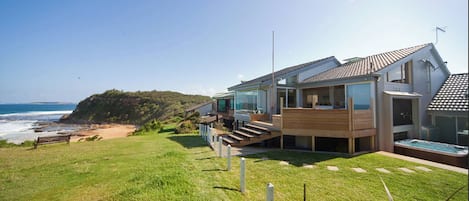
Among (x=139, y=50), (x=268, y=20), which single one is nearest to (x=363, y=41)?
(x=268, y=20)

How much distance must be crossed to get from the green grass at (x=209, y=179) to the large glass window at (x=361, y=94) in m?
2.79

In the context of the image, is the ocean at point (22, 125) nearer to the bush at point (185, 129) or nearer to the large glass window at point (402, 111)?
the bush at point (185, 129)

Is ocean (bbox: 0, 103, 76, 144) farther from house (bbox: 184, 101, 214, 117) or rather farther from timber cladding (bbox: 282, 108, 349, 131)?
timber cladding (bbox: 282, 108, 349, 131)

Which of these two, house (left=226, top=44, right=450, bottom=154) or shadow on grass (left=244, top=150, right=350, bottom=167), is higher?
house (left=226, top=44, right=450, bottom=154)

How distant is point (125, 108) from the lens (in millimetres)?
58531

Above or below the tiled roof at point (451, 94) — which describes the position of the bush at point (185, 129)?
below

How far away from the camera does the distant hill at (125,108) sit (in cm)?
5342

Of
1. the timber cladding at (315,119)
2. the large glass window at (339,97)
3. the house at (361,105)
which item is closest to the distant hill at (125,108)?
the house at (361,105)

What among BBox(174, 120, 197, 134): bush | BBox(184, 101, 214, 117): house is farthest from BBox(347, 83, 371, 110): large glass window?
BBox(184, 101, 214, 117): house

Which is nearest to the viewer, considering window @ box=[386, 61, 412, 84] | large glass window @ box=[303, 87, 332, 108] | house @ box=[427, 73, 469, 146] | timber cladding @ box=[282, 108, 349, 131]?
timber cladding @ box=[282, 108, 349, 131]

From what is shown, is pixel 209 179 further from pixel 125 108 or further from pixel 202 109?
pixel 125 108

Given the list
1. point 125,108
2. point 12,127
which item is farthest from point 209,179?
point 125,108

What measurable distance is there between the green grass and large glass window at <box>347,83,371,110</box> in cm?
279

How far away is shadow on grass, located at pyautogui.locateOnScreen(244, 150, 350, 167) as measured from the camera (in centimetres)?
858
